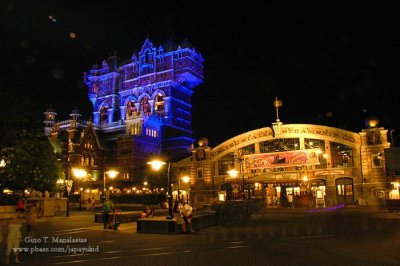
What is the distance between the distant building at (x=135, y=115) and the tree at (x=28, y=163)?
1389 inches

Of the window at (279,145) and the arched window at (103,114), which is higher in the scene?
the arched window at (103,114)

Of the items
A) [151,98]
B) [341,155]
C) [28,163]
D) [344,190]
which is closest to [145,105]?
[151,98]

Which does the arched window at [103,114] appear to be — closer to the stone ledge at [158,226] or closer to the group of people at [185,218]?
the stone ledge at [158,226]

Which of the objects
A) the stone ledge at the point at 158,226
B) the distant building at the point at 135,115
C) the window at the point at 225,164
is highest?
the distant building at the point at 135,115

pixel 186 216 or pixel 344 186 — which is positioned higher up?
pixel 344 186

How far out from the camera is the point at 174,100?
3501 inches

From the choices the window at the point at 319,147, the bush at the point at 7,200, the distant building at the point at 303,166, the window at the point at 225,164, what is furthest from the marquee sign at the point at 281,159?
the bush at the point at 7,200

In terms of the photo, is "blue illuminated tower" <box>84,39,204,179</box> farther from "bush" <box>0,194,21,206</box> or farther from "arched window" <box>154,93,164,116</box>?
"bush" <box>0,194,21,206</box>

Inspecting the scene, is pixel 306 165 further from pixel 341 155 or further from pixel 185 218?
pixel 185 218

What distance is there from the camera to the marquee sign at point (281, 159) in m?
49.1

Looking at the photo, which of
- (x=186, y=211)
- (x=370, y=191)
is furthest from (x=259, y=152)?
(x=186, y=211)

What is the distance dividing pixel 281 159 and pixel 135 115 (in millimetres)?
39460

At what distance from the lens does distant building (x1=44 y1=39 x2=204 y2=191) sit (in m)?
76.8

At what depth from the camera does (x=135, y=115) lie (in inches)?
3167
